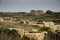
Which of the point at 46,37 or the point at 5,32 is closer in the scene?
the point at 5,32

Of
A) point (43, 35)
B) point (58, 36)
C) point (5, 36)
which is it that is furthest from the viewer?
point (58, 36)

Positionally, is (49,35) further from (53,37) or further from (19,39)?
(19,39)

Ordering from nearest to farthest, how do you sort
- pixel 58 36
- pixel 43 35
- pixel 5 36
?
1. pixel 5 36
2. pixel 43 35
3. pixel 58 36

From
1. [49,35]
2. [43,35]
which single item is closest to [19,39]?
[43,35]

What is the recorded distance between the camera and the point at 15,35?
17734mm

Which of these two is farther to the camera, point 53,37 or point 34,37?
point 53,37

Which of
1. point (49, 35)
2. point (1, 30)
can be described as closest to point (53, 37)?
point (49, 35)

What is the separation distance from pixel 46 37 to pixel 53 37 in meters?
1.29

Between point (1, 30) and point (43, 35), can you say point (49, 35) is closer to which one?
point (43, 35)

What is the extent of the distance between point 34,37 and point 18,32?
1.13 metres

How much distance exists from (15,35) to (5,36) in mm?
763

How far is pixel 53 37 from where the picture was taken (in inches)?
806

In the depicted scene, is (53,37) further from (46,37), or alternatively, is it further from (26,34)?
(26,34)

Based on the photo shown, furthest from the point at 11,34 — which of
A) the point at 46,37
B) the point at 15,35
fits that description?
the point at 46,37
